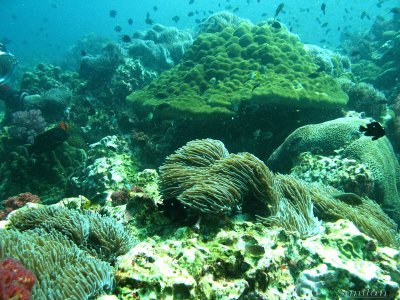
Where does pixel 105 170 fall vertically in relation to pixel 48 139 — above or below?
below

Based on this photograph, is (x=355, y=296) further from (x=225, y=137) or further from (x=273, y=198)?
(x=225, y=137)

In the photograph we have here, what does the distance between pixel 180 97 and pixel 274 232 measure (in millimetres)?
6126

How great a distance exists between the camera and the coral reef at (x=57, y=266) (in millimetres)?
2160

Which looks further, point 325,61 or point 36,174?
point 325,61

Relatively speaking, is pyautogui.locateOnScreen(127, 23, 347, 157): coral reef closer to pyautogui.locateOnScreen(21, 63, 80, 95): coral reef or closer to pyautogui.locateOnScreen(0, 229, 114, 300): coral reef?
pyautogui.locateOnScreen(0, 229, 114, 300): coral reef

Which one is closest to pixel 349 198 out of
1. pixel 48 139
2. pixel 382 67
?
pixel 48 139

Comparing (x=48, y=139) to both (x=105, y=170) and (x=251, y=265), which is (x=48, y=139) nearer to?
(x=105, y=170)

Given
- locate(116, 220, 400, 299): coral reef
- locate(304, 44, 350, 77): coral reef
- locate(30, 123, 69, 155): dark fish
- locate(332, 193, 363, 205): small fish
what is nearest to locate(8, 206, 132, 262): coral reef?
locate(116, 220, 400, 299): coral reef

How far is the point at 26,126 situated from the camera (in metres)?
9.09

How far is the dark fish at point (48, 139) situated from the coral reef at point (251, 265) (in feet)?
17.9

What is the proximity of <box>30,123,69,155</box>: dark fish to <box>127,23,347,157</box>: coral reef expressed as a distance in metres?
2.46

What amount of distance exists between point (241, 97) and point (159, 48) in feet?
30.3

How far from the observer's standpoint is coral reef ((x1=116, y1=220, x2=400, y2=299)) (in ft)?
7.23

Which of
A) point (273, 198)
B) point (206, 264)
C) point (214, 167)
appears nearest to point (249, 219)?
point (273, 198)
